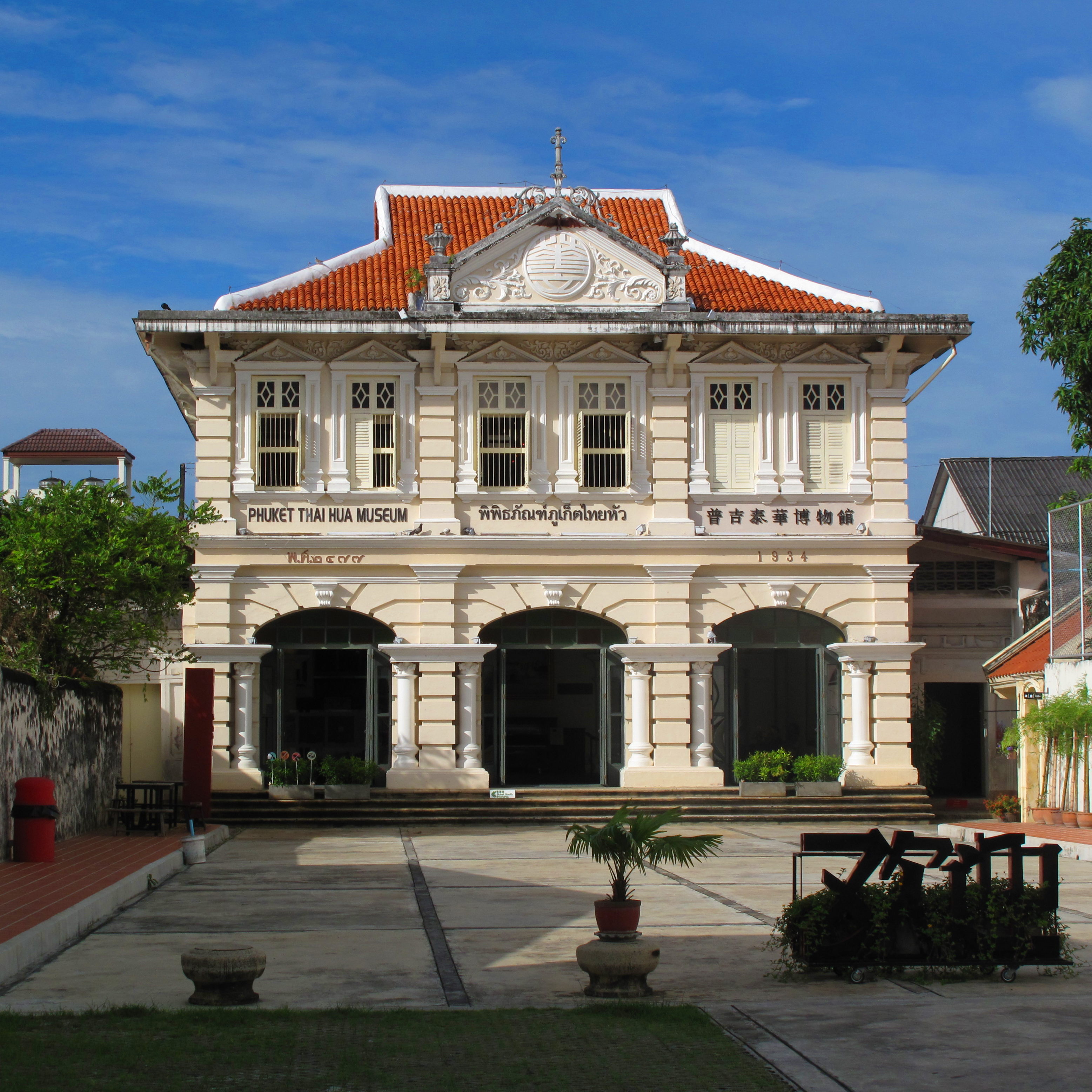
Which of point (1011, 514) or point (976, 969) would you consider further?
point (1011, 514)

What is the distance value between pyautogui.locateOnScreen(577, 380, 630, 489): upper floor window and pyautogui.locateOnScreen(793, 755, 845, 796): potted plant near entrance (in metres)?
5.38

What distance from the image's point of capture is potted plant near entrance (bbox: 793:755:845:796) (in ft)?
75.6

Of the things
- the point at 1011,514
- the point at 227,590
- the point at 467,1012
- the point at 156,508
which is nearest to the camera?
the point at 467,1012

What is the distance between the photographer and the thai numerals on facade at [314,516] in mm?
23312

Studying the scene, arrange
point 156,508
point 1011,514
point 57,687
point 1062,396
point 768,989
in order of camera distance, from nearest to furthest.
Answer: point 768,989, point 57,687, point 156,508, point 1062,396, point 1011,514

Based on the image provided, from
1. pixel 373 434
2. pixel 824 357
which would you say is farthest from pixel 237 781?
pixel 824 357

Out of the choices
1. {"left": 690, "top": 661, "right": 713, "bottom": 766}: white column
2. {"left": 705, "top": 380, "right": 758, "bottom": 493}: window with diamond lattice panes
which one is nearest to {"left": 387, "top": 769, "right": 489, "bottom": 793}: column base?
{"left": 690, "top": 661, "right": 713, "bottom": 766}: white column

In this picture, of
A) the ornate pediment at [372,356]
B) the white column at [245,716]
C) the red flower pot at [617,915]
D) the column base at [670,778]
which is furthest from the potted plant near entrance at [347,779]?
the red flower pot at [617,915]

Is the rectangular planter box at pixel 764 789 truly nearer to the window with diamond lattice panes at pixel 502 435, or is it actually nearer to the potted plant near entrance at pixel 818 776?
the potted plant near entrance at pixel 818 776

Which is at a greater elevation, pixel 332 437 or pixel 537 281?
pixel 537 281

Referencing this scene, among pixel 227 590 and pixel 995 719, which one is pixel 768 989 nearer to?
pixel 227 590

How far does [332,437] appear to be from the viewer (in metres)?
23.4

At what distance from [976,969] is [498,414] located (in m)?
15.3

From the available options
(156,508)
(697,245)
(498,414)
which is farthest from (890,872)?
(697,245)
